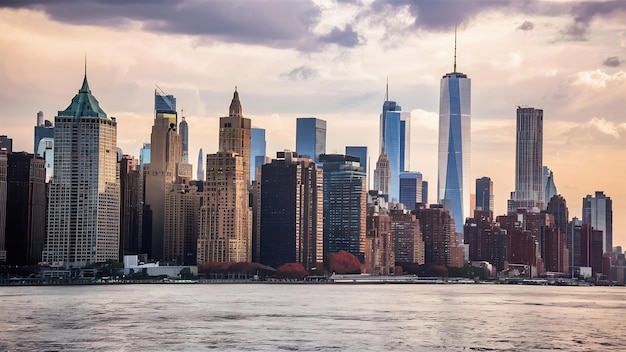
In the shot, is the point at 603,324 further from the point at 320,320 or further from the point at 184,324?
the point at 184,324

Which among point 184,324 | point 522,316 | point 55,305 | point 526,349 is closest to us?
point 526,349

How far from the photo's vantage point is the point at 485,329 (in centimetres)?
11825

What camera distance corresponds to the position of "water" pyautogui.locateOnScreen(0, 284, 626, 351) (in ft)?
330

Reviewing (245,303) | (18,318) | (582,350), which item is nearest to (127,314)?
(18,318)

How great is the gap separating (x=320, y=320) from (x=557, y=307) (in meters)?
55.4

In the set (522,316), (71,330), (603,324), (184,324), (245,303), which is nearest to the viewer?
(71,330)

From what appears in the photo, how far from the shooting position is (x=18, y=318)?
12625 centimetres

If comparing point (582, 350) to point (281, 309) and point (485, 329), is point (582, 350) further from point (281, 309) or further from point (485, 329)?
point (281, 309)

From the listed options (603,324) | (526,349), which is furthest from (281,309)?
(526,349)

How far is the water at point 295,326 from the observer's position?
10050 centimetres

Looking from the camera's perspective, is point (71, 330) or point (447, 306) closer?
point (71, 330)

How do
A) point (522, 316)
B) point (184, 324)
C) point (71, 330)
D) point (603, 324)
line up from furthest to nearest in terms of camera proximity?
point (522, 316), point (603, 324), point (184, 324), point (71, 330)

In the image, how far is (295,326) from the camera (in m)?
119

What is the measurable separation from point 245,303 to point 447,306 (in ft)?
89.0
